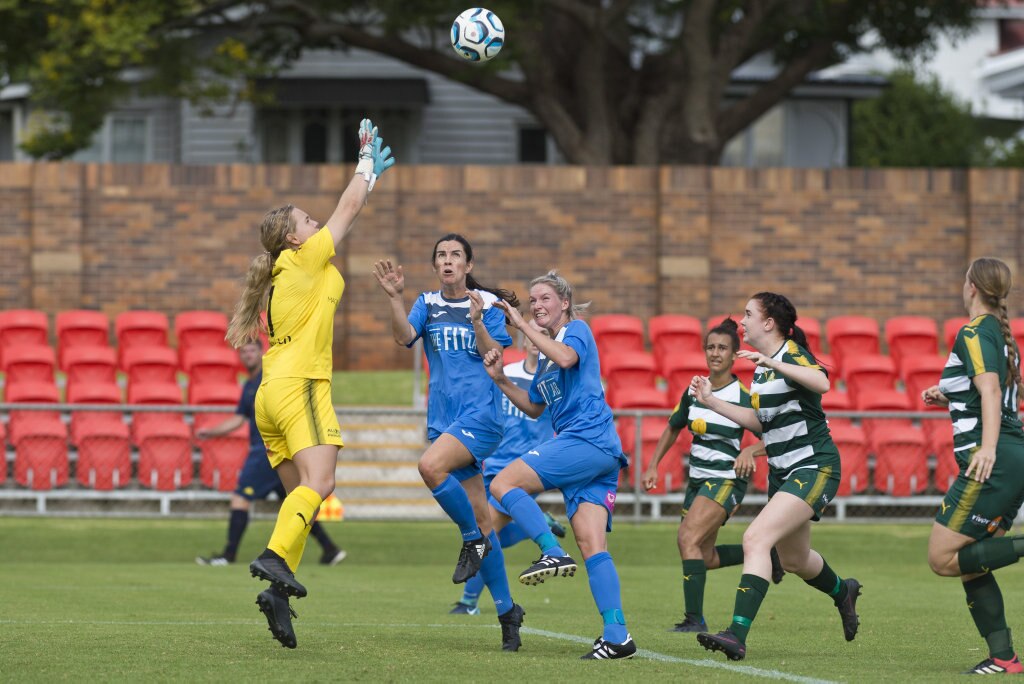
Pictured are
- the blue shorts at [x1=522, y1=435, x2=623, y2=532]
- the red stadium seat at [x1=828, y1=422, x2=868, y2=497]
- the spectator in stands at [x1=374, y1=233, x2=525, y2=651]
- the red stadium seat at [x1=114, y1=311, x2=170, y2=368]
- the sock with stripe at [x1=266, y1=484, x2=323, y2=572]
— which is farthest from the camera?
the red stadium seat at [x1=114, y1=311, x2=170, y2=368]

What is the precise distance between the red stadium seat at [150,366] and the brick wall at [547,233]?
4.13 m

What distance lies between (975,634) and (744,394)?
2.06 m

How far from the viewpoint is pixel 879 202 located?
74.4ft

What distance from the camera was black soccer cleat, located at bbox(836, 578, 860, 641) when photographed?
8.48 metres

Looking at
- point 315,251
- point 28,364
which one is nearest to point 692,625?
point 315,251

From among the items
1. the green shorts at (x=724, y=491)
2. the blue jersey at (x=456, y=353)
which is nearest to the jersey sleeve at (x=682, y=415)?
the green shorts at (x=724, y=491)

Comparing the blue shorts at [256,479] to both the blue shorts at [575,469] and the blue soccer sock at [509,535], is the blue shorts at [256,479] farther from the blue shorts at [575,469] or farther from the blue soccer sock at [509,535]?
the blue shorts at [575,469]

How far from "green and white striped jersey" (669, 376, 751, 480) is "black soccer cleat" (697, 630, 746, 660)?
2698 millimetres

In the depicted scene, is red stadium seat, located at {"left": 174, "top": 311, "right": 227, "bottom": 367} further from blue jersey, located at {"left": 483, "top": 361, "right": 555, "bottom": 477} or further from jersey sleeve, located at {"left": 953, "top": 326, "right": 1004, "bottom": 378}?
jersey sleeve, located at {"left": 953, "top": 326, "right": 1004, "bottom": 378}

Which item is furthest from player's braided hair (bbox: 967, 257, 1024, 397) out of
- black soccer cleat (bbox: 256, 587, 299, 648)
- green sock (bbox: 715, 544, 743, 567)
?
black soccer cleat (bbox: 256, 587, 299, 648)

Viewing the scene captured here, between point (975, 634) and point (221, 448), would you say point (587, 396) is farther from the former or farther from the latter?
point (221, 448)

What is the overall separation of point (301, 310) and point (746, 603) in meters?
2.64

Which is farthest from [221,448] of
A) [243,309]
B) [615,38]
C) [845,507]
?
[615,38]

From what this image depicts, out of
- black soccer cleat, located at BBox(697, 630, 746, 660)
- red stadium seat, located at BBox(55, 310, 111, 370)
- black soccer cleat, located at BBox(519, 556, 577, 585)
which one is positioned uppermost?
red stadium seat, located at BBox(55, 310, 111, 370)
